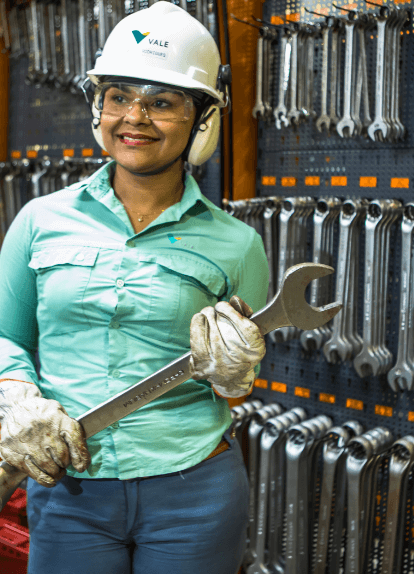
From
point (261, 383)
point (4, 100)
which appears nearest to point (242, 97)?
point (261, 383)

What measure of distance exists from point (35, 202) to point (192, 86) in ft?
1.41

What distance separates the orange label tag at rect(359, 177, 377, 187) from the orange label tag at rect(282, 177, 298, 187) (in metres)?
0.35

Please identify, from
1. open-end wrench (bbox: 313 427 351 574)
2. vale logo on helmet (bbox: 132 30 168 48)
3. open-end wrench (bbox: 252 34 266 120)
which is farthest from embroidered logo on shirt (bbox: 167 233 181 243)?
open-end wrench (bbox: 252 34 266 120)

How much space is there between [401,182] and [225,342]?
70.7 inches

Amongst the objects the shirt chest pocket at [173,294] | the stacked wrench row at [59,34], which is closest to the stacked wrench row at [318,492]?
the shirt chest pocket at [173,294]

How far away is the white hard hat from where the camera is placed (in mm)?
1285

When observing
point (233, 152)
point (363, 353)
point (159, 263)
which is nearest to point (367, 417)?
point (363, 353)

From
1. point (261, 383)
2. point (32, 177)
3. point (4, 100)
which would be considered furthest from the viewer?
point (4, 100)

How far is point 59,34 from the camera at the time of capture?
3635 mm

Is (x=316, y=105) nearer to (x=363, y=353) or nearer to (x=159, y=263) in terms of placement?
(x=363, y=353)

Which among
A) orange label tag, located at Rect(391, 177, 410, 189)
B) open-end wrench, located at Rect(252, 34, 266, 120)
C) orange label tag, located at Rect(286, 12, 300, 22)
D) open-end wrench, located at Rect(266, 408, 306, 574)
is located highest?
orange label tag, located at Rect(286, 12, 300, 22)

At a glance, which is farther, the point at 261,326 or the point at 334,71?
the point at 334,71

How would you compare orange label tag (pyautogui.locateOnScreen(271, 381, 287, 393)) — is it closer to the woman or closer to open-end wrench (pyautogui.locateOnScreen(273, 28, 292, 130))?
open-end wrench (pyautogui.locateOnScreen(273, 28, 292, 130))

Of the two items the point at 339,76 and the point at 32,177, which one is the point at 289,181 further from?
the point at 32,177
